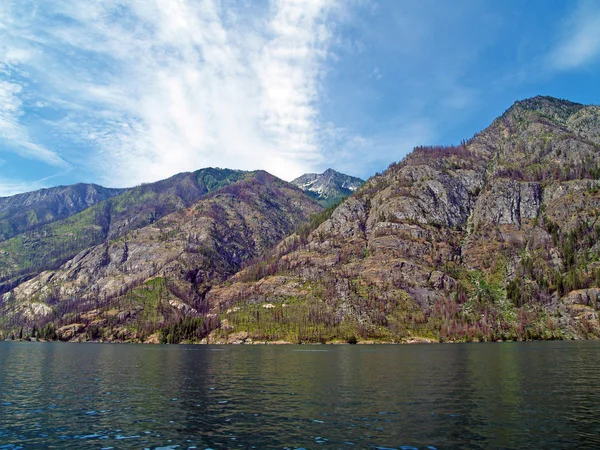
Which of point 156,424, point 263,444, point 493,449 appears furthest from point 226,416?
point 493,449

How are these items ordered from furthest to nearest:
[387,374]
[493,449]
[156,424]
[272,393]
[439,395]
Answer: [387,374], [272,393], [439,395], [156,424], [493,449]

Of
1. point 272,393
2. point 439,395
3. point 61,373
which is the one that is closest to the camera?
point 439,395

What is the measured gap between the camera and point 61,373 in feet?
339

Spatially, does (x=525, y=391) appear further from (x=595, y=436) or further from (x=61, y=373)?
(x=61, y=373)

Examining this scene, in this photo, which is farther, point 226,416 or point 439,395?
point 439,395

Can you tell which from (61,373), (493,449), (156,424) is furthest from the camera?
(61,373)

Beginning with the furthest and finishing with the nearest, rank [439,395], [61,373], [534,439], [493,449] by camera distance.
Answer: [61,373] < [439,395] < [534,439] < [493,449]

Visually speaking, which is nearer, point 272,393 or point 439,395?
point 439,395

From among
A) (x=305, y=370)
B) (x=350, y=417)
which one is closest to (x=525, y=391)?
(x=350, y=417)

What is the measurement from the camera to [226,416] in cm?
5225

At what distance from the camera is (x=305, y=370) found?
108938 mm

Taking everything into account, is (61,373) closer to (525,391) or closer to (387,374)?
(387,374)

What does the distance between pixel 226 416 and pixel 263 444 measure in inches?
590

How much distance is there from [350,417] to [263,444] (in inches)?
611
